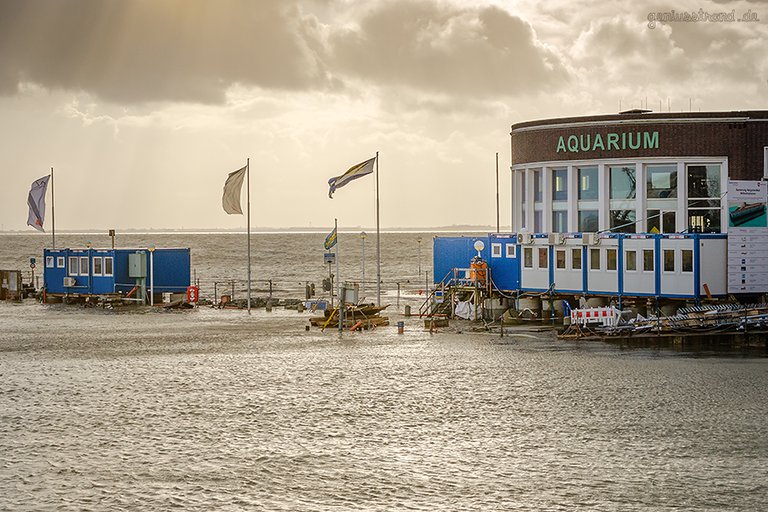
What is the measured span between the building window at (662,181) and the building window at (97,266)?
3751 centimetres

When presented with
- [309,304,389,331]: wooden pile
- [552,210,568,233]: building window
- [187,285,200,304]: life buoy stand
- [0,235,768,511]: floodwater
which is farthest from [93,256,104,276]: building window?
[552,210,568,233]: building window

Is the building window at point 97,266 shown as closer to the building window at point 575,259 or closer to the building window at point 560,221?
the building window at point 560,221

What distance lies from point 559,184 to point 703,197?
29.4ft

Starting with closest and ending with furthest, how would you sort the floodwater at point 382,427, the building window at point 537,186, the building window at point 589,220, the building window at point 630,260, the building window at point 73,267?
the floodwater at point 382,427 < the building window at point 630,260 < the building window at point 589,220 < the building window at point 537,186 < the building window at point 73,267

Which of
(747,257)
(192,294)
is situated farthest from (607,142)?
(192,294)

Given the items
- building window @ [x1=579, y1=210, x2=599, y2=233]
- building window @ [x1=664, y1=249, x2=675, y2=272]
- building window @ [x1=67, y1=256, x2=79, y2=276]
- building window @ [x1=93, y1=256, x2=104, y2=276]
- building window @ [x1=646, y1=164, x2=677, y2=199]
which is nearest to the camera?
building window @ [x1=664, y1=249, x2=675, y2=272]

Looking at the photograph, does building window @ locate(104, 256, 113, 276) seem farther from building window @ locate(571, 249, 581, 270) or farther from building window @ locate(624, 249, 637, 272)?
building window @ locate(624, 249, 637, 272)

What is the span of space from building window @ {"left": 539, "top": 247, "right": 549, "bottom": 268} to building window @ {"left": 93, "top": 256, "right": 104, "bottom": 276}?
106 feet

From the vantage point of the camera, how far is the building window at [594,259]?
2124 inches

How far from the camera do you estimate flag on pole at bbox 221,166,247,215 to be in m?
67.3

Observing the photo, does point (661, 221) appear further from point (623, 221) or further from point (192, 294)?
point (192, 294)

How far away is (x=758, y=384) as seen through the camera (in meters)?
34.0

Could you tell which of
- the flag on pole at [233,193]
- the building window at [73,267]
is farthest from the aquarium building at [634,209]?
the building window at [73,267]

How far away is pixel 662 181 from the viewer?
5931 cm
